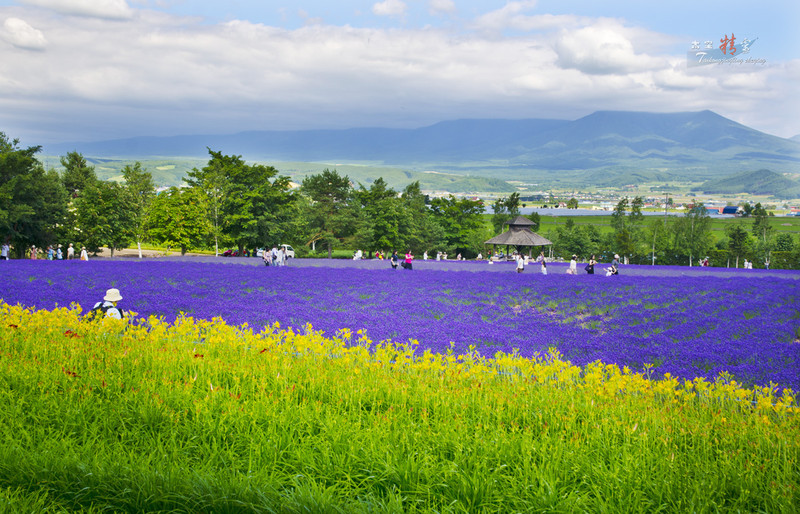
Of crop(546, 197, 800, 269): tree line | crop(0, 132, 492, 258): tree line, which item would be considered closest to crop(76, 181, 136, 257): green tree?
crop(0, 132, 492, 258): tree line

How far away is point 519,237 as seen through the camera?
47.7 m

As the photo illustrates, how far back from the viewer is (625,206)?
11656 cm

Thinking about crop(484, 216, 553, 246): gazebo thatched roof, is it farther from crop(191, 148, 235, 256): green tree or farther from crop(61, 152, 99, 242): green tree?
crop(61, 152, 99, 242): green tree

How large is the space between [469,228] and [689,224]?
3650cm

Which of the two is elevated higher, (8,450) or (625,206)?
(625,206)

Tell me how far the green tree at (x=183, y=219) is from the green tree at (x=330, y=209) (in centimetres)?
2085

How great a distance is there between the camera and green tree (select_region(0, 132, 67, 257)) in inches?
1711

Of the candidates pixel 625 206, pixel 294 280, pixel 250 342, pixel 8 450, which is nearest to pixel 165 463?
pixel 8 450

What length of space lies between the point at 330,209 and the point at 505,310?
2434 inches

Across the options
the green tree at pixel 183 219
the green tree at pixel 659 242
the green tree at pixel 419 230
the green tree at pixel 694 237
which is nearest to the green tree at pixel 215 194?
the green tree at pixel 183 219

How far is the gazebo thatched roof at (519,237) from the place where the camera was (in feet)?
154

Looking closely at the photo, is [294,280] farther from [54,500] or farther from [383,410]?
[54,500]

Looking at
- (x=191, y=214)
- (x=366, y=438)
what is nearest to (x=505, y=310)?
(x=366, y=438)

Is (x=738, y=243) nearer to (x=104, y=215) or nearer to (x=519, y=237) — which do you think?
(x=519, y=237)
